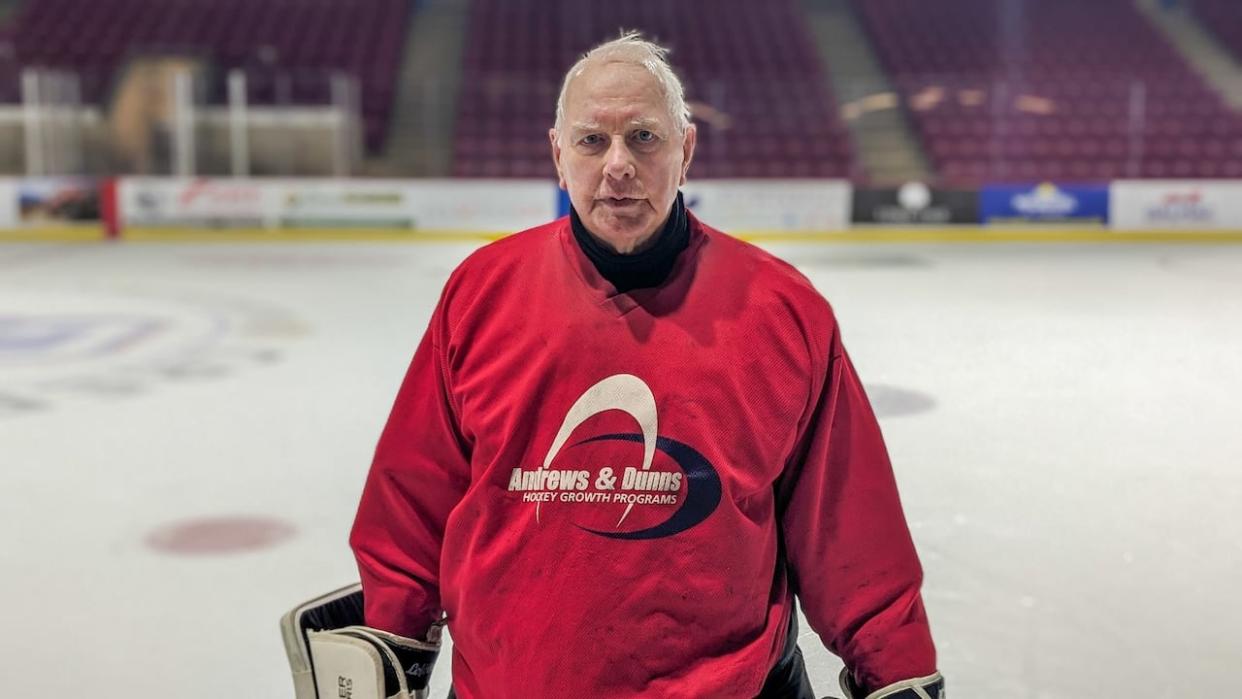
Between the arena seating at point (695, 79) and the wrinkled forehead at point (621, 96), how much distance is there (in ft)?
37.1

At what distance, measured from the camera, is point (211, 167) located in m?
12.1

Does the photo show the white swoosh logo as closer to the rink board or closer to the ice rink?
the ice rink

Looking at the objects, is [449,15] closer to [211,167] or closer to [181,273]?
[211,167]

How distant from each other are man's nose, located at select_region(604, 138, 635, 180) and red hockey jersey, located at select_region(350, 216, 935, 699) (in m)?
0.12

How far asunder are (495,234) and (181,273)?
3420 millimetres

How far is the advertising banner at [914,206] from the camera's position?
12.1 m

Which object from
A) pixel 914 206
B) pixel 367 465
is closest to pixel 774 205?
pixel 914 206

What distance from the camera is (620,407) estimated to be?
1385 millimetres

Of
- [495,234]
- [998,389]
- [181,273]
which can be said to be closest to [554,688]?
[998,389]

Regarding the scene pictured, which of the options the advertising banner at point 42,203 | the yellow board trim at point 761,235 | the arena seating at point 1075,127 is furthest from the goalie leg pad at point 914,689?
the advertising banner at point 42,203

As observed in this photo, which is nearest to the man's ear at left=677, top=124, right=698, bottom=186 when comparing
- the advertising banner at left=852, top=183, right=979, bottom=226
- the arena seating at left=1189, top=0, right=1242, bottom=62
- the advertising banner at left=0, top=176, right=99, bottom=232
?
the advertising banner at left=852, top=183, right=979, bottom=226

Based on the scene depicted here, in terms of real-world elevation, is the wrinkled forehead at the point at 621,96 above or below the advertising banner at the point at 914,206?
above

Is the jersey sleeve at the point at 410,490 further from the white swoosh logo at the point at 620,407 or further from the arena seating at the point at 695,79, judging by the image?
the arena seating at the point at 695,79

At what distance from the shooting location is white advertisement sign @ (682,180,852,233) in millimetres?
11875
